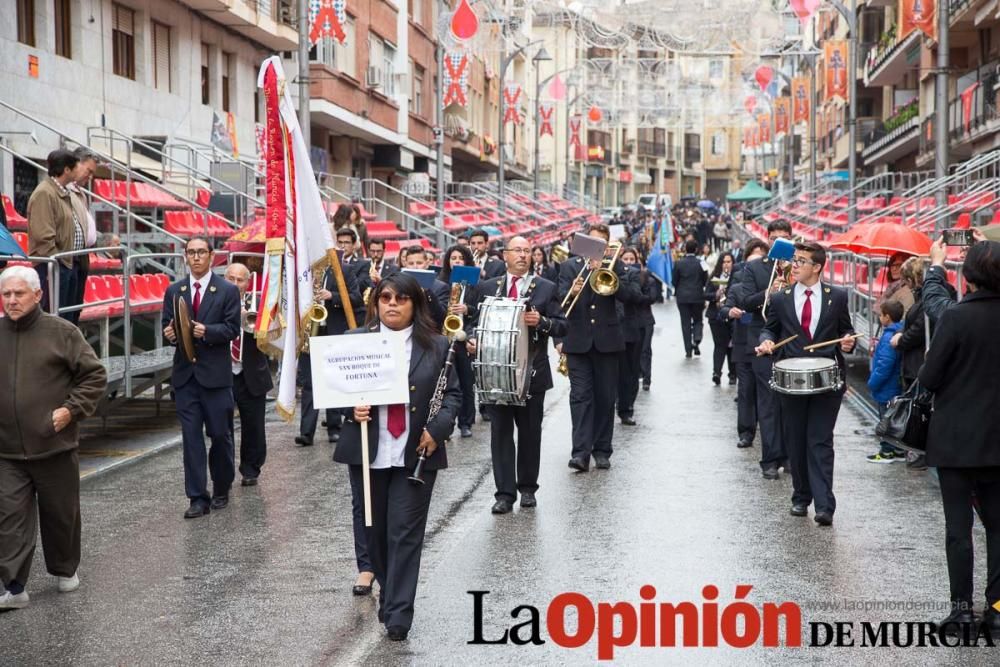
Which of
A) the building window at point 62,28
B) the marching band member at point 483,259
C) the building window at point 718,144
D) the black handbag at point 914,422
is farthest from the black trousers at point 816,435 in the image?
the building window at point 718,144

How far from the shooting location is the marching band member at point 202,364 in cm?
1032

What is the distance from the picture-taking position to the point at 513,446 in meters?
10.6

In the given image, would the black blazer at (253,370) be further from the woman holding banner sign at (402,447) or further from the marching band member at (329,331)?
the woman holding banner sign at (402,447)

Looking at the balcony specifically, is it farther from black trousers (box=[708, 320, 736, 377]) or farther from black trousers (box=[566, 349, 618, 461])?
black trousers (box=[566, 349, 618, 461])

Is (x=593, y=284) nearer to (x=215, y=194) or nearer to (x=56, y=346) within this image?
(x=56, y=346)

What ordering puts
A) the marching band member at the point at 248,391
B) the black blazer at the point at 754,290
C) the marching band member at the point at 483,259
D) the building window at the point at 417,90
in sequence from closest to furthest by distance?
1. the marching band member at the point at 248,391
2. the black blazer at the point at 754,290
3. the marching band member at the point at 483,259
4. the building window at the point at 417,90

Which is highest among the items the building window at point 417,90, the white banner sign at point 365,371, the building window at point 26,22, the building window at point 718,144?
the building window at point 718,144

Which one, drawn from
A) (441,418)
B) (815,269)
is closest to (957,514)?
(441,418)

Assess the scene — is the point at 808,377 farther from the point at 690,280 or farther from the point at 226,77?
the point at 226,77

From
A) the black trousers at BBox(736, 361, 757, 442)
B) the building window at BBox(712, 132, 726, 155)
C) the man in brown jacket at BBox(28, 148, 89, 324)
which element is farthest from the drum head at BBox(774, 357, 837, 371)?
the building window at BBox(712, 132, 726, 155)

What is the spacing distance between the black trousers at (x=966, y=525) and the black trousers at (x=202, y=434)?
534 cm

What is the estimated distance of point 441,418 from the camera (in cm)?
725

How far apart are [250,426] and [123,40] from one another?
15021mm

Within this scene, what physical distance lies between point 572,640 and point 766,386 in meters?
5.57
